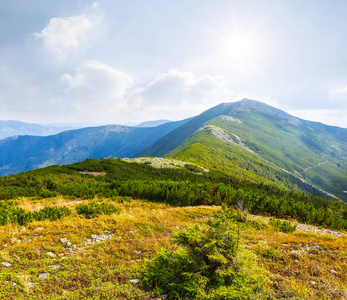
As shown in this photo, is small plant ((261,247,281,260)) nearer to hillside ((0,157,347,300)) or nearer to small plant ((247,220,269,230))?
hillside ((0,157,347,300))

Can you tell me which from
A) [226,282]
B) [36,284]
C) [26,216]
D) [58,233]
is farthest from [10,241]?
[226,282]

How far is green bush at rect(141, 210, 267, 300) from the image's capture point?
4.38 metres

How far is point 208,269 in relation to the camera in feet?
16.7

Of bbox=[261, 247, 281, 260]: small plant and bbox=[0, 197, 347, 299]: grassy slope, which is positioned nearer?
bbox=[0, 197, 347, 299]: grassy slope

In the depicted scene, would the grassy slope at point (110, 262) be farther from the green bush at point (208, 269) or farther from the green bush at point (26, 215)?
the green bush at point (26, 215)

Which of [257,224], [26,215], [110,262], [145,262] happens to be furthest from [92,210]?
[257,224]

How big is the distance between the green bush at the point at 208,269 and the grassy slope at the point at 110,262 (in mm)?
570

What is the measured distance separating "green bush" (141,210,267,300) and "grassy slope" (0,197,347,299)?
22.4 inches

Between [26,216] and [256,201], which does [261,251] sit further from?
[256,201]

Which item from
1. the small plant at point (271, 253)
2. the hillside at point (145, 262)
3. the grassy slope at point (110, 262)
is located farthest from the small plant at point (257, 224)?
the small plant at point (271, 253)

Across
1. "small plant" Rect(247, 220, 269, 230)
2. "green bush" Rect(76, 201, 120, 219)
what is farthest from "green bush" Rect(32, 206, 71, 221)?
"small plant" Rect(247, 220, 269, 230)

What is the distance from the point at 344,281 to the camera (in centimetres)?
529

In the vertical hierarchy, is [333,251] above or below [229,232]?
below

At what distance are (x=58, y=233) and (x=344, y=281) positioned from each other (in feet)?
39.1
